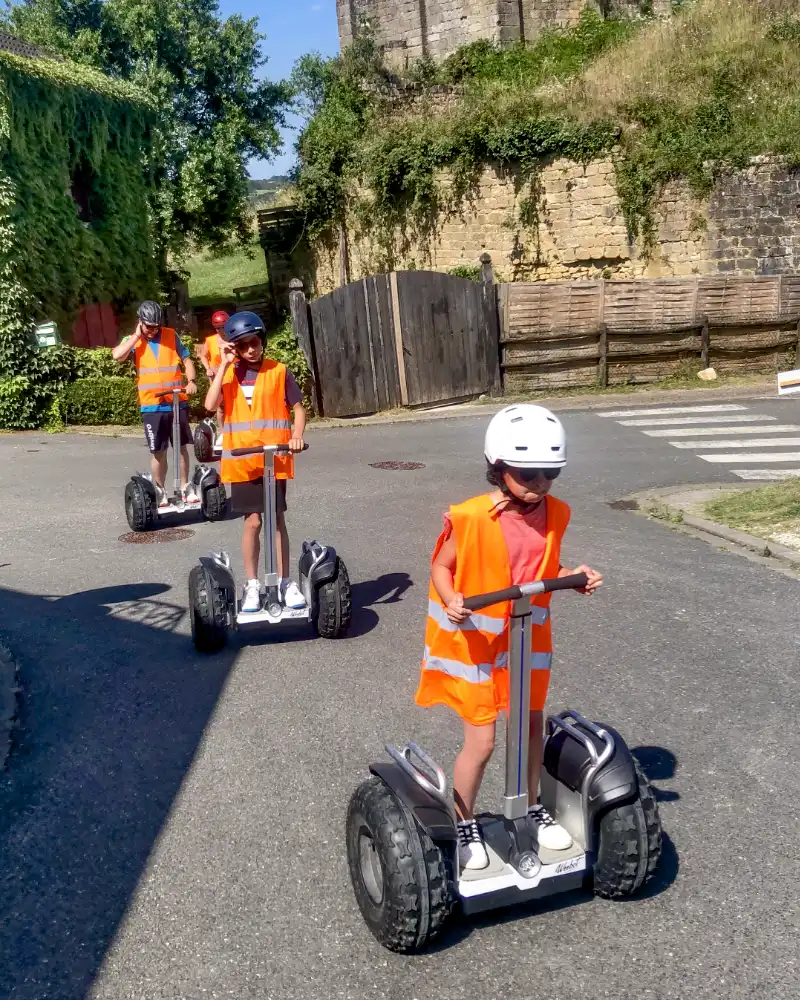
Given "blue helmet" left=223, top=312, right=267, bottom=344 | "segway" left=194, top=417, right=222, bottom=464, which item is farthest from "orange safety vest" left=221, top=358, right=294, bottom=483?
"segway" left=194, top=417, right=222, bottom=464

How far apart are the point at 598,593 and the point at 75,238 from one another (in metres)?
15.6

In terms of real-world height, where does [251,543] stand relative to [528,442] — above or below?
below

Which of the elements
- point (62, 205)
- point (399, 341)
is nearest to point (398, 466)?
point (399, 341)

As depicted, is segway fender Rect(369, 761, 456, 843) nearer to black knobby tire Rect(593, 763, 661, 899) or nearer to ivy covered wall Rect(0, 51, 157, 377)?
black knobby tire Rect(593, 763, 661, 899)

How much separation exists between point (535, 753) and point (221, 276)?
3773cm

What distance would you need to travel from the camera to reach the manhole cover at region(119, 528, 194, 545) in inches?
348

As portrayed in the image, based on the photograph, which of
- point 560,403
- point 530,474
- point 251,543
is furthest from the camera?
point 560,403

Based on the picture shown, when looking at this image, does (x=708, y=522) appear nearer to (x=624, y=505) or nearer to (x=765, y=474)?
(x=624, y=505)

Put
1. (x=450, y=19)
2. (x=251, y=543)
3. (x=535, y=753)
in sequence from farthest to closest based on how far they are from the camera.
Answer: (x=450, y=19), (x=251, y=543), (x=535, y=753)

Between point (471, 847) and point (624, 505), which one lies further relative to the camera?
point (624, 505)

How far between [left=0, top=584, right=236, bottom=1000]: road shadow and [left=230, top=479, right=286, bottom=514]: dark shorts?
858 millimetres

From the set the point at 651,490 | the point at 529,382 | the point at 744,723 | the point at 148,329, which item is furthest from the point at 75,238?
the point at 744,723

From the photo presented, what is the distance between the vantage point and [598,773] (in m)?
3.39

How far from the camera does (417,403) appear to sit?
18078 mm
